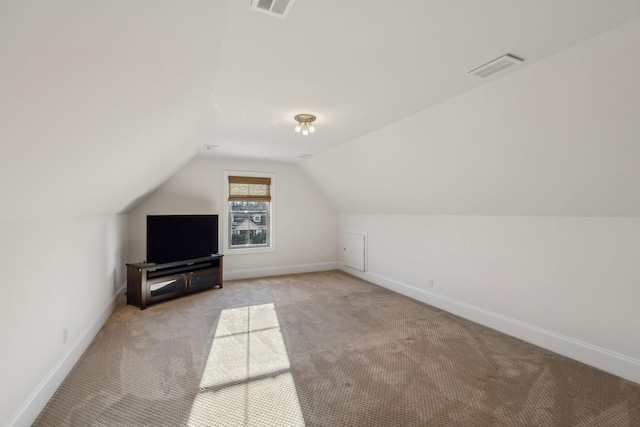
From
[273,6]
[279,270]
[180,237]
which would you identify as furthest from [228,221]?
[273,6]

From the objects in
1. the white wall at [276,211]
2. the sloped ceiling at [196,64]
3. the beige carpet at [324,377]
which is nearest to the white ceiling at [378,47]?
the sloped ceiling at [196,64]

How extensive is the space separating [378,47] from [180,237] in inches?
163

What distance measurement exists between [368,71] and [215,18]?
1149 mm

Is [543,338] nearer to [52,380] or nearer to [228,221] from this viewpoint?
[52,380]

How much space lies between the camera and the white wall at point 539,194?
6.86 ft

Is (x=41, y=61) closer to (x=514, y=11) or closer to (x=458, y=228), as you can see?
(x=514, y=11)

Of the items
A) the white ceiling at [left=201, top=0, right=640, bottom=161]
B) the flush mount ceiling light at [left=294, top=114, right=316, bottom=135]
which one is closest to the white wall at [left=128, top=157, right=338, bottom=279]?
the white ceiling at [left=201, top=0, right=640, bottom=161]

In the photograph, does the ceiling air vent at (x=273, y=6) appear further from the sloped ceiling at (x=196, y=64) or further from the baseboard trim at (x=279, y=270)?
the baseboard trim at (x=279, y=270)

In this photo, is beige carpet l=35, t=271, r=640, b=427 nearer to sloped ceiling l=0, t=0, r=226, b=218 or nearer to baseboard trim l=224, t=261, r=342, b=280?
sloped ceiling l=0, t=0, r=226, b=218

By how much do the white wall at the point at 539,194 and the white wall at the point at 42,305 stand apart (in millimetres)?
3352

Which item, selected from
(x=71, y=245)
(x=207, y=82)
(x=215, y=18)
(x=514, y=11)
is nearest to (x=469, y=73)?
(x=514, y=11)

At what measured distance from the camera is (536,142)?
256 centimetres

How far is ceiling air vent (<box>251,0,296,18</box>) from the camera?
1.53 metres

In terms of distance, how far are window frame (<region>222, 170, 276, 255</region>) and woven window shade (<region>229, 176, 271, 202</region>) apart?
0.06 meters
